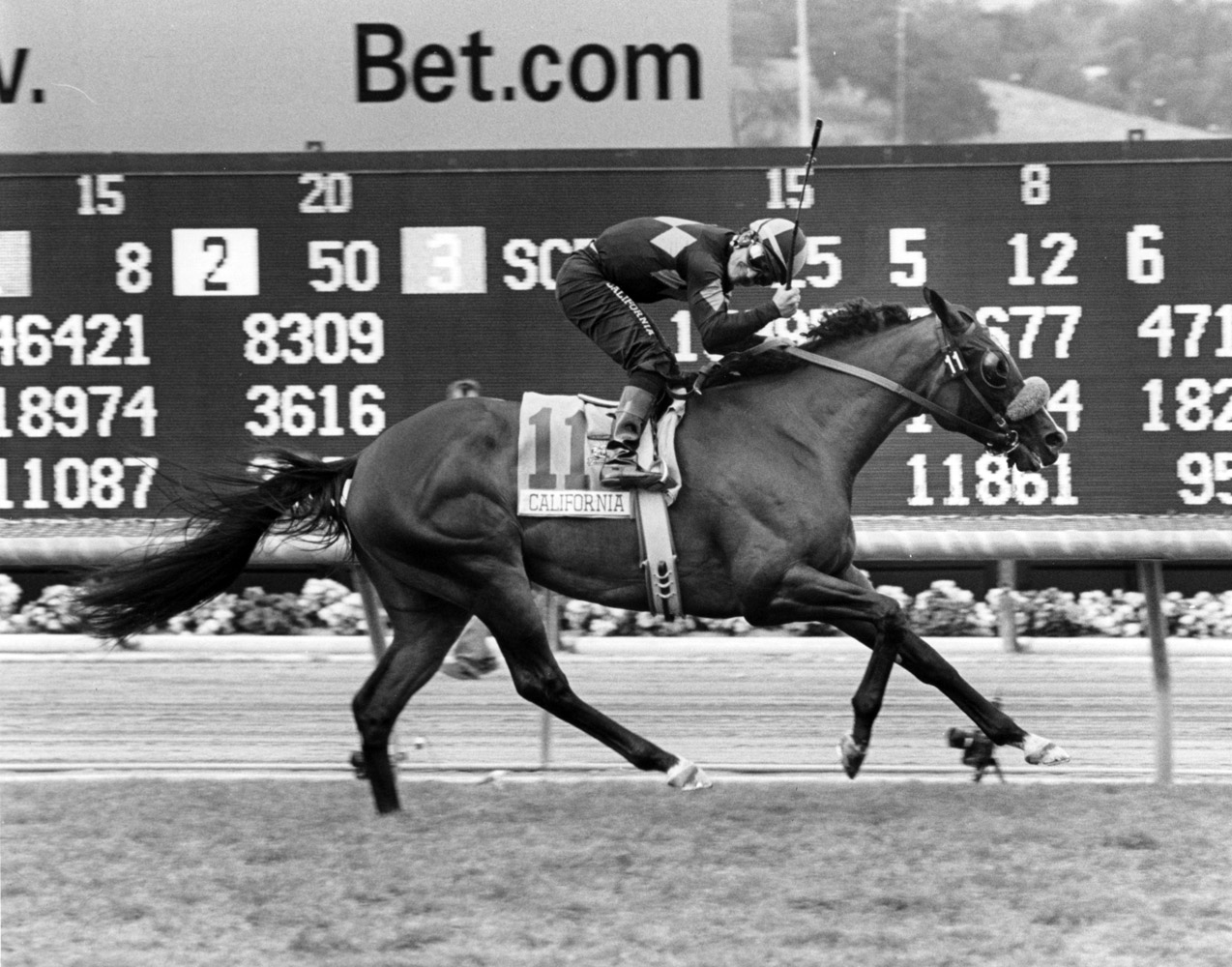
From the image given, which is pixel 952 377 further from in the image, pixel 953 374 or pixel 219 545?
pixel 219 545

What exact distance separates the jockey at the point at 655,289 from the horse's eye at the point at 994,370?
606mm

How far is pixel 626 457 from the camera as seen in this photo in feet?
17.1

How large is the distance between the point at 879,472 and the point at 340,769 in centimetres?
332

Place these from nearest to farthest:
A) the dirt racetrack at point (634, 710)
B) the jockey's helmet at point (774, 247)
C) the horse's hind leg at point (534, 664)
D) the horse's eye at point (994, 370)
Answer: the horse's hind leg at point (534, 664) → the jockey's helmet at point (774, 247) → the horse's eye at point (994, 370) → the dirt racetrack at point (634, 710)

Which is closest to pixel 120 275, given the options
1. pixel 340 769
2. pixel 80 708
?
pixel 80 708

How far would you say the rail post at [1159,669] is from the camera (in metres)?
5.42

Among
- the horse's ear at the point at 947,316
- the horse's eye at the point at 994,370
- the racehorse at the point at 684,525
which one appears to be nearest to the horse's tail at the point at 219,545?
the racehorse at the point at 684,525

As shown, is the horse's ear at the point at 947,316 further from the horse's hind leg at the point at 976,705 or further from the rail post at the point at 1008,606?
the rail post at the point at 1008,606

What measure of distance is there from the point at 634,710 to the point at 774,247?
2903 millimetres

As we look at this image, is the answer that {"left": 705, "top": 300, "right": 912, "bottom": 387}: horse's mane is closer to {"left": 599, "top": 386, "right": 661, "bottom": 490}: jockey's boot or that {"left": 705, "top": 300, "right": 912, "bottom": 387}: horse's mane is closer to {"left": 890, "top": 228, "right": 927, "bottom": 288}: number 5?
{"left": 599, "top": 386, "right": 661, "bottom": 490}: jockey's boot

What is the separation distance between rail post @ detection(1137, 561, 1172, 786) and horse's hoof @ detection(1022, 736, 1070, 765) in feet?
1.49

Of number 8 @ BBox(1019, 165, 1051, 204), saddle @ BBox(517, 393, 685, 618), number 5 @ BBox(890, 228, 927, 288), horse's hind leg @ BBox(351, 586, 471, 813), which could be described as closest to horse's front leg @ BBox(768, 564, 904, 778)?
saddle @ BBox(517, 393, 685, 618)

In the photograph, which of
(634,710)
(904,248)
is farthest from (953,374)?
(904,248)

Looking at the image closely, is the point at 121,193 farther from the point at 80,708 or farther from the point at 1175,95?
the point at 1175,95
